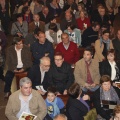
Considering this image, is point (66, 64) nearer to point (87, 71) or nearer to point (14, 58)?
point (87, 71)

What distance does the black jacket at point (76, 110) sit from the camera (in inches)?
231

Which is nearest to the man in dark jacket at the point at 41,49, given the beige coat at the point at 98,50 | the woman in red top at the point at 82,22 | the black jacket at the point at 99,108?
the beige coat at the point at 98,50

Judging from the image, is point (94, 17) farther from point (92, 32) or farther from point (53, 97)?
point (53, 97)

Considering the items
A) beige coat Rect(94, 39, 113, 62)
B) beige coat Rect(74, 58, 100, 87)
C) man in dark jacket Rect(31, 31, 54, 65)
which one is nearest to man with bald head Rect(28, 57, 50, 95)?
beige coat Rect(74, 58, 100, 87)

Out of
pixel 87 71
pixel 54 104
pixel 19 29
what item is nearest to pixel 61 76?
pixel 87 71

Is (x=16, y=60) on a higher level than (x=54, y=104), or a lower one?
higher

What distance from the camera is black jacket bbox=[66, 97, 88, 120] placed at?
5.86 metres

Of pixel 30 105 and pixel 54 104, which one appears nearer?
pixel 30 105

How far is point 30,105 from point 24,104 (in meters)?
0.10

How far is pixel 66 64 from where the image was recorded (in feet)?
24.2

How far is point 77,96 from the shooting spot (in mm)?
6023

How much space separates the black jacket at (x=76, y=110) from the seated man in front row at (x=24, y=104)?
1.56 feet

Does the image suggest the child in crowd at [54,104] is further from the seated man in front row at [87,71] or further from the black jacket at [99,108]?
the seated man in front row at [87,71]

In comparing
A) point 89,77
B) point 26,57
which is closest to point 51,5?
point 26,57
